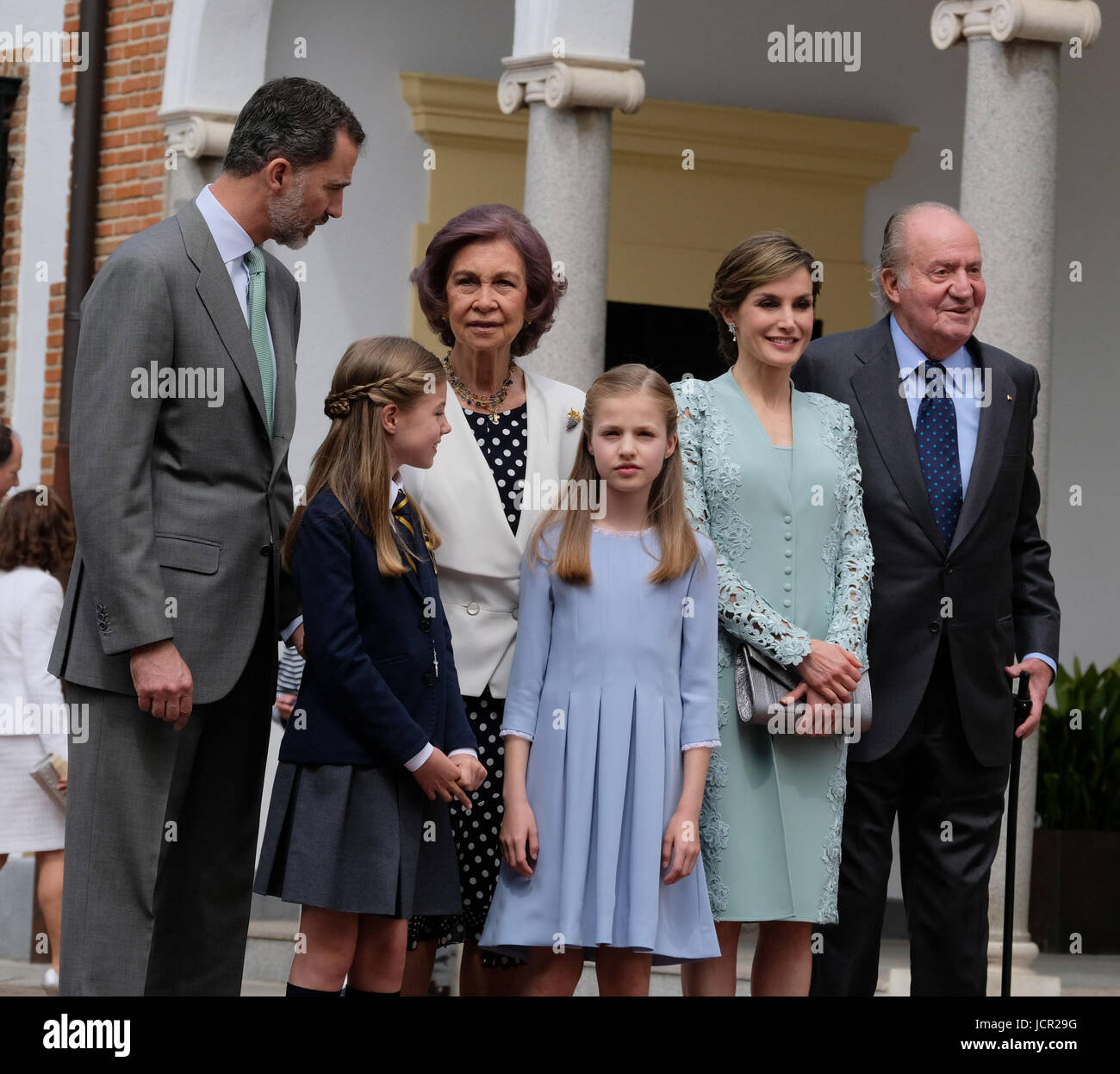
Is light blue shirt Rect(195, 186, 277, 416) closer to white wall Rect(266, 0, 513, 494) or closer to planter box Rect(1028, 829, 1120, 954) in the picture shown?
white wall Rect(266, 0, 513, 494)

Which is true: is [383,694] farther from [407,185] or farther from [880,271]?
[407,185]

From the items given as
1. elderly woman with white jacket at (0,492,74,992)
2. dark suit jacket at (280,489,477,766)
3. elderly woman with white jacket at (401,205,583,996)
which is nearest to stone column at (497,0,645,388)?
elderly woman with white jacket at (0,492,74,992)

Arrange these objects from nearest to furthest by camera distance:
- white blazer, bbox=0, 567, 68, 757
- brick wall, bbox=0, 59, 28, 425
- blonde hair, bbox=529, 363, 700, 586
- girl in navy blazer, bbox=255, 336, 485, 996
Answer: girl in navy blazer, bbox=255, 336, 485, 996 < blonde hair, bbox=529, 363, 700, 586 < white blazer, bbox=0, 567, 68, 757 < brick wall, bbox=0, 59, 28, 425

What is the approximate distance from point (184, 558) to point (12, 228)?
655cm

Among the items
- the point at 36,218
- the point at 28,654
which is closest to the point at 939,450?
the point at 28,654

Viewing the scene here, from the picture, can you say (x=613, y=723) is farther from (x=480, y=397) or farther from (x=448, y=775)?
(x=480, y=397)

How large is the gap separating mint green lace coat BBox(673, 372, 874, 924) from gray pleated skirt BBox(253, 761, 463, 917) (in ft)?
2.21

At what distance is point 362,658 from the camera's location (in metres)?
3.94

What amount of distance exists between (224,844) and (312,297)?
15.8 feet

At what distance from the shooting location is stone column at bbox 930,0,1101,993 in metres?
6.07

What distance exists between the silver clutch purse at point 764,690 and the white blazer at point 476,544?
52 cm

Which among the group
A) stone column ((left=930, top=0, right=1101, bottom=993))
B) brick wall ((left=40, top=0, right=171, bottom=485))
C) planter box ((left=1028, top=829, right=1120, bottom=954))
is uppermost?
brick wall ((left=40, top=0, right=171, bottom=485))

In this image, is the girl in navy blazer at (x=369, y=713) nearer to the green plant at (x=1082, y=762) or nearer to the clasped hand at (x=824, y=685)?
the clasped hand at (x=824, y=685)

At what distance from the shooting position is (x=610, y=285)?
957 centimetres
